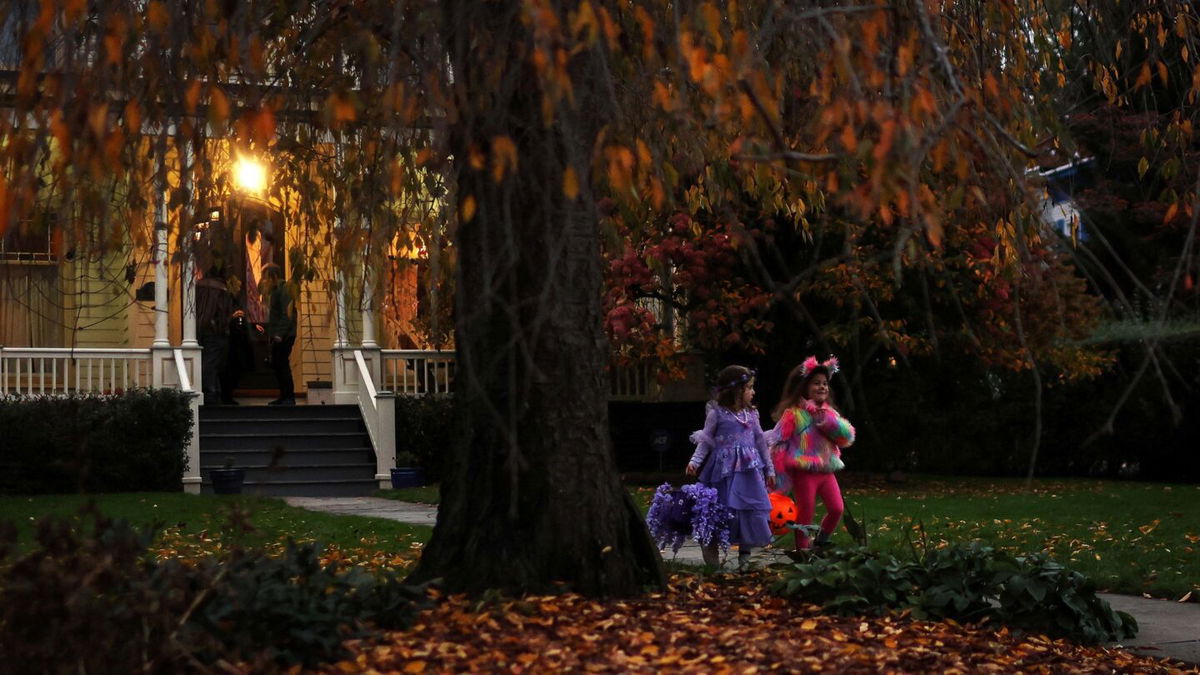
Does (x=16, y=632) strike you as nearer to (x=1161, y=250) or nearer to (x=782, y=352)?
(x=782, y=352)

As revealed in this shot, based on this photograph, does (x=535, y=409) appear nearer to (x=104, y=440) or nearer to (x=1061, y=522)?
(x=1061, y=522)

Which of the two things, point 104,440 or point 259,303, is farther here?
point 104,440

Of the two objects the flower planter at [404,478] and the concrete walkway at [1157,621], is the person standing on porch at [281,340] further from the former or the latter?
the concrete walkway at [1157,621]

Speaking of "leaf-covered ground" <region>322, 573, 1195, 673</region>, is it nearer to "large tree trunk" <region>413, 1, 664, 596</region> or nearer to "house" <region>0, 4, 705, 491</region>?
"large tree trunk" <region>413, 1, 664, 596</region>

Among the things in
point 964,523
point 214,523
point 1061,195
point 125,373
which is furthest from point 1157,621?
point 125,373

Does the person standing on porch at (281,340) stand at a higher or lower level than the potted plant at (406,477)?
higher

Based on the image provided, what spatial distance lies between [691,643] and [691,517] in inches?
130

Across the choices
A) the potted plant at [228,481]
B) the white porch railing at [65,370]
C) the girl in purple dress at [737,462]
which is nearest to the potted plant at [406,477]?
the potted plant at [228,481]

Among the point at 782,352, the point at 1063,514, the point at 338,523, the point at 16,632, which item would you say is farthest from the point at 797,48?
the point at 782,352

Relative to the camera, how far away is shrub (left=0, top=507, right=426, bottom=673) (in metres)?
4.69

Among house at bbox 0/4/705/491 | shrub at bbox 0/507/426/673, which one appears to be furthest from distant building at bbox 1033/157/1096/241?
shrub at bbox 0/507/426/673

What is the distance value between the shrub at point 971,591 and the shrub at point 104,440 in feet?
36.1

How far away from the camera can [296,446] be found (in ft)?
60.2

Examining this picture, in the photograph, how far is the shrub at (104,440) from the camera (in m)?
16.2
